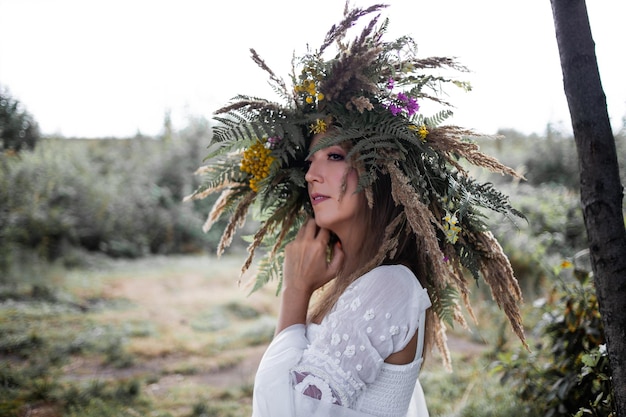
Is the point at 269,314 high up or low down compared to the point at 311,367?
down

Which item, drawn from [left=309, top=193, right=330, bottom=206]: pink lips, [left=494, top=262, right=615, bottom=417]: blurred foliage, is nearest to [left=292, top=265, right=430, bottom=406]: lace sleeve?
[left=309, top=193, right=330, bottom=206]: pink lips

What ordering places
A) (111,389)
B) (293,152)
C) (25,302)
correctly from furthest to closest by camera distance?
(25,302) → (111,389) → (293,152)

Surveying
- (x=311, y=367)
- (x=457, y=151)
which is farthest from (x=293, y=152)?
(x=311, y=367)

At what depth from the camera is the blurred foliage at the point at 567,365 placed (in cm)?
255

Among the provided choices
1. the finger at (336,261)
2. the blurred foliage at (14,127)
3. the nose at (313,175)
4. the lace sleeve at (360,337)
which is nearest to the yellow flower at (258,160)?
the nose at (313,175)

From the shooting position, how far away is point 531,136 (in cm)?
1215

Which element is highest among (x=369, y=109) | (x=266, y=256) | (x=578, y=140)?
(x=369, y=109)

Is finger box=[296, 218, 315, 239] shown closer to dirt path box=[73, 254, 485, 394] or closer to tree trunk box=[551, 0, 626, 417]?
tree trunk box=[551, 0, 626, 417]

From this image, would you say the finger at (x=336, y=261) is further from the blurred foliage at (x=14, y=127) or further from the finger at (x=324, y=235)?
the blurred foliage at (x=14, y=127)

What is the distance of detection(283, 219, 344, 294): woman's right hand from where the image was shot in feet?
7.30

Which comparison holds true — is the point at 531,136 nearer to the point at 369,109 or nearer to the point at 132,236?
the point at 132,236

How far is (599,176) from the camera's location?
1633 millimetres

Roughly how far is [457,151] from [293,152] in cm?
68

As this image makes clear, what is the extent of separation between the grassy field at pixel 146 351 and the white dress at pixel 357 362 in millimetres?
799
